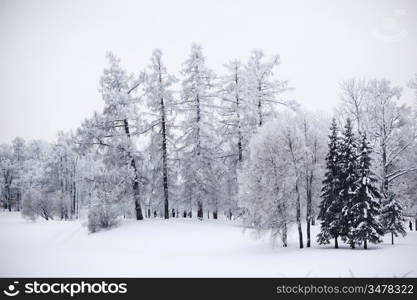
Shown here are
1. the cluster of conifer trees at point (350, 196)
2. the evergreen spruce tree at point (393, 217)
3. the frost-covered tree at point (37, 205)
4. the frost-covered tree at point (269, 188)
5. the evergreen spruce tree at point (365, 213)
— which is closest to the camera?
the evergreen spruce tree at point (365, 213)

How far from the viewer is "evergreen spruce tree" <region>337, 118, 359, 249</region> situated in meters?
19.4

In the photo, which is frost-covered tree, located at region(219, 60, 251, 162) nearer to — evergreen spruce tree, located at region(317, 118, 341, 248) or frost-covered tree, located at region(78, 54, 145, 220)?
frost-covered tree, located at region(78, 54, 145, 220)

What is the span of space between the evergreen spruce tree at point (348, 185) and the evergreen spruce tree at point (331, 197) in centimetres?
25

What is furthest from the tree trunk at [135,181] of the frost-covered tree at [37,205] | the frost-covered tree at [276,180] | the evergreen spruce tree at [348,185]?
the frost-covered tree at [37,205]

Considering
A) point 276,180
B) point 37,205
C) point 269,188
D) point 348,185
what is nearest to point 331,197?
point 348,185

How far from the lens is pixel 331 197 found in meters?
20.1

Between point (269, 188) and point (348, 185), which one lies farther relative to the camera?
point (269, 188)

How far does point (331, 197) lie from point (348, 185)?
1.27 meters

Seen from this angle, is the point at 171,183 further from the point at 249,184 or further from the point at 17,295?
the point at 17,295

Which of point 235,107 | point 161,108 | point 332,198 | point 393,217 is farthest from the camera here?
point 235,107

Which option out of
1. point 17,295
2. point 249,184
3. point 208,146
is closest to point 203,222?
point 208,146

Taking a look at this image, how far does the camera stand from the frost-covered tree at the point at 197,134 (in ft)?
93.9

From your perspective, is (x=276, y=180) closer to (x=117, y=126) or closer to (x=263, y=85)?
(x=263, y=85)

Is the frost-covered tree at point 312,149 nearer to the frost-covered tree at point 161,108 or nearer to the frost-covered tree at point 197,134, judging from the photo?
the frost-covered tree at point 197,134
